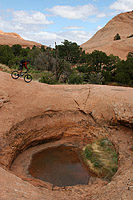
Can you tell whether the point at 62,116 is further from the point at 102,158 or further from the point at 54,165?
the point at 102,158

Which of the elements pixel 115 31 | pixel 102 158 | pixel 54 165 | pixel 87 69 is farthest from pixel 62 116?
pixel 115 31

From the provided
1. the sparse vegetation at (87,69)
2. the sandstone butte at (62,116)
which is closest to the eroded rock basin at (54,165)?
the sandstone butte at (62,116)

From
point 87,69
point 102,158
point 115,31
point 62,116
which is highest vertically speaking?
point 115,31

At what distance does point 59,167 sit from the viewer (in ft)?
27.5

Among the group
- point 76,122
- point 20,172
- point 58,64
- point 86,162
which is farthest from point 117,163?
point 58,64

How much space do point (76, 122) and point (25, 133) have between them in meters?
3.04

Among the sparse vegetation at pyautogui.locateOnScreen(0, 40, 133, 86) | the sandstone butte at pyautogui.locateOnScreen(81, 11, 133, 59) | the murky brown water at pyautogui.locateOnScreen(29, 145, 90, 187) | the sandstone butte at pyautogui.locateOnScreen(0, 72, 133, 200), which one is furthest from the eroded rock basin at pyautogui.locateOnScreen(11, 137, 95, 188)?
the sandstone butte at pyautogui.locateOnScreen(81, 11, 133, 59)

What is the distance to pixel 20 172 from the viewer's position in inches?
300

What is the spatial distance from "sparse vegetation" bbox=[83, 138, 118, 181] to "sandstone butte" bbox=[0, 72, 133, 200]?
333 millimetres

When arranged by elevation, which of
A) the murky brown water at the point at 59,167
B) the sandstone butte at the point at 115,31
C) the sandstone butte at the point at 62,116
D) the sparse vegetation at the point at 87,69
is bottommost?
the murky brown water at the point at 59,167

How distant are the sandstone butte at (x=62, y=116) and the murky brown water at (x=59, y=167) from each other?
1.94 feet

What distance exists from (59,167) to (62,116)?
2856 mm

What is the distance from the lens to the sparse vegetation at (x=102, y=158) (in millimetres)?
7875

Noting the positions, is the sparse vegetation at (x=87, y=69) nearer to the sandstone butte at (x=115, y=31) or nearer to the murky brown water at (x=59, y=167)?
the murky brown water at (x=59, y=167)
